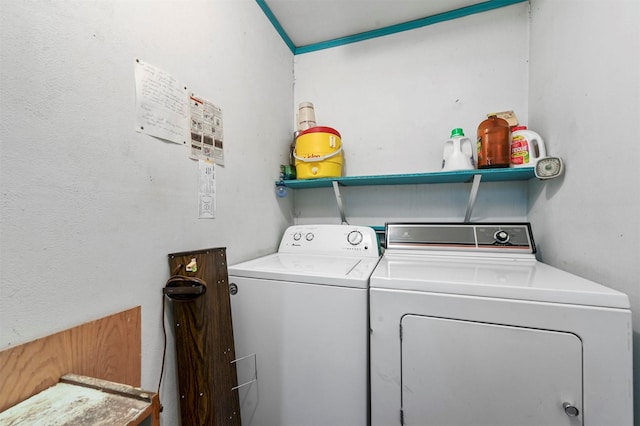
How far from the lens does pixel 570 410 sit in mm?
727

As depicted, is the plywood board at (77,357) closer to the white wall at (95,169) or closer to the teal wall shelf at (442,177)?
the white wall at (95,169)

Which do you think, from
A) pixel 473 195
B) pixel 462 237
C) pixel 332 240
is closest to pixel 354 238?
pixel 332 240

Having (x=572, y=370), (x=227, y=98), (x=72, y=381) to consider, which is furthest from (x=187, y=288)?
(x=572, y=370)

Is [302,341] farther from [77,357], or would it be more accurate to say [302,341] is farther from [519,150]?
[519,150]

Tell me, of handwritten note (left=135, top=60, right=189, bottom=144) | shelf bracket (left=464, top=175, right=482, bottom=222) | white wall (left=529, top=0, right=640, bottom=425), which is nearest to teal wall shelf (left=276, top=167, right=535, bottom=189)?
shelf bracket (left=464, top=175, right=482, bottom=222)

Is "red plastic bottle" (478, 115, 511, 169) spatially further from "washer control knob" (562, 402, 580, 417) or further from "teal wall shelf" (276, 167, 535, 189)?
"washer control knob" (562, 402, 580, 417)

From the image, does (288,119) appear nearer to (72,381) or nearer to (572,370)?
(72,381)

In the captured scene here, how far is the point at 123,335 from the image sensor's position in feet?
2.56

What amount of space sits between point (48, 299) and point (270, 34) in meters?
1.87

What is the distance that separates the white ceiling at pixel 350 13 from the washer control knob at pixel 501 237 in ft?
5.03

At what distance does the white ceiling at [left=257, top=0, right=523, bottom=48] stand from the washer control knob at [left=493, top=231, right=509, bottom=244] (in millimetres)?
1534

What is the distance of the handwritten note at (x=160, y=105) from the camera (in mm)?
848

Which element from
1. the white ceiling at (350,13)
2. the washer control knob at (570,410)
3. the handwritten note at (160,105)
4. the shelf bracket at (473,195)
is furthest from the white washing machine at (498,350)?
the white ceiling at (350,13)

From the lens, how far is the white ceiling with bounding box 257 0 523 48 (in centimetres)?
161
